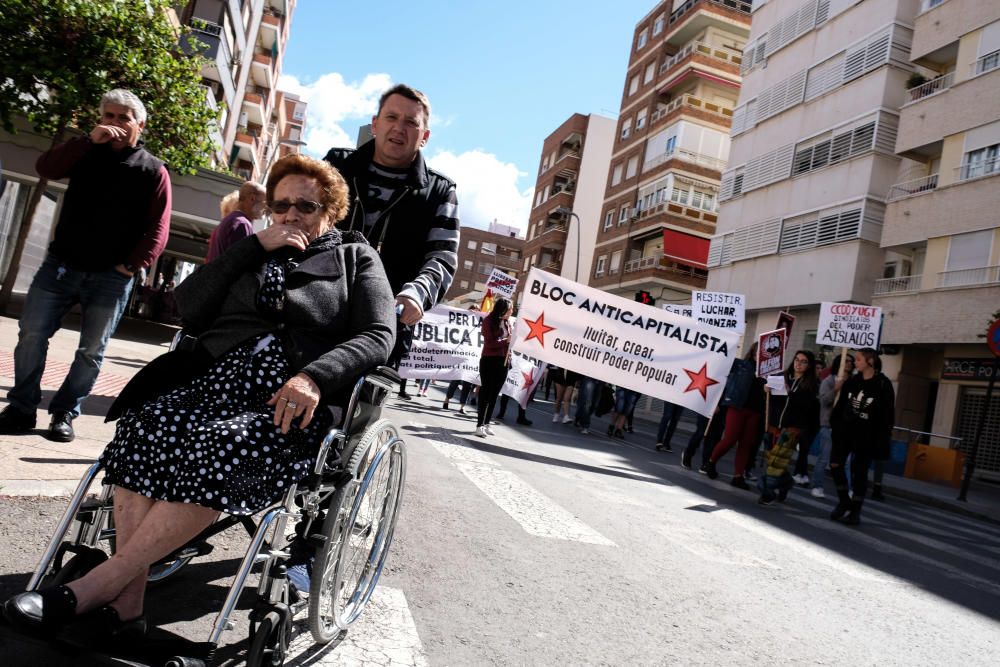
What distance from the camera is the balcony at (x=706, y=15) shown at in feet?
146

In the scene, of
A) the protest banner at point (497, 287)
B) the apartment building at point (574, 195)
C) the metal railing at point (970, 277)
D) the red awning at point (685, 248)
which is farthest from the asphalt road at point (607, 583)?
the apartment building at point (574, 195)

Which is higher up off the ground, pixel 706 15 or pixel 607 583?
pixel 706 15

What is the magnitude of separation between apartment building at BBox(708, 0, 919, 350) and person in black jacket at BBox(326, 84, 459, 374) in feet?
80.9

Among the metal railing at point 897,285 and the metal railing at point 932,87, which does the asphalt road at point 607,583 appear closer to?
the metal railing at point 897,285

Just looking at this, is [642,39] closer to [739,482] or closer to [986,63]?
[986,63]

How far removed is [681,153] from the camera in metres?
43.8

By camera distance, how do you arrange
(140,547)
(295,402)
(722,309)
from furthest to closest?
(722,309), (295,402), (140,547)

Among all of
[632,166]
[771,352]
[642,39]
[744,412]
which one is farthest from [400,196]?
[642,39]

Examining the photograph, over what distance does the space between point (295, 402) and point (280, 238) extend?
651 mm

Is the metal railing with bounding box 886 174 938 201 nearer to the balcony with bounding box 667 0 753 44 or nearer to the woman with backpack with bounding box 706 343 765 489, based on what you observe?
the woman with backpack with bounding box 706 343 765 489

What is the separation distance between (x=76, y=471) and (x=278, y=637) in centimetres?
263

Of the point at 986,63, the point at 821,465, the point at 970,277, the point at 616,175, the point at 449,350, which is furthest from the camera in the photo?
the point at 616,175

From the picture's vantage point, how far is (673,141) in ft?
146

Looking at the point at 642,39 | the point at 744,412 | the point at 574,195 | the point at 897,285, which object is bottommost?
the point at 744,412
